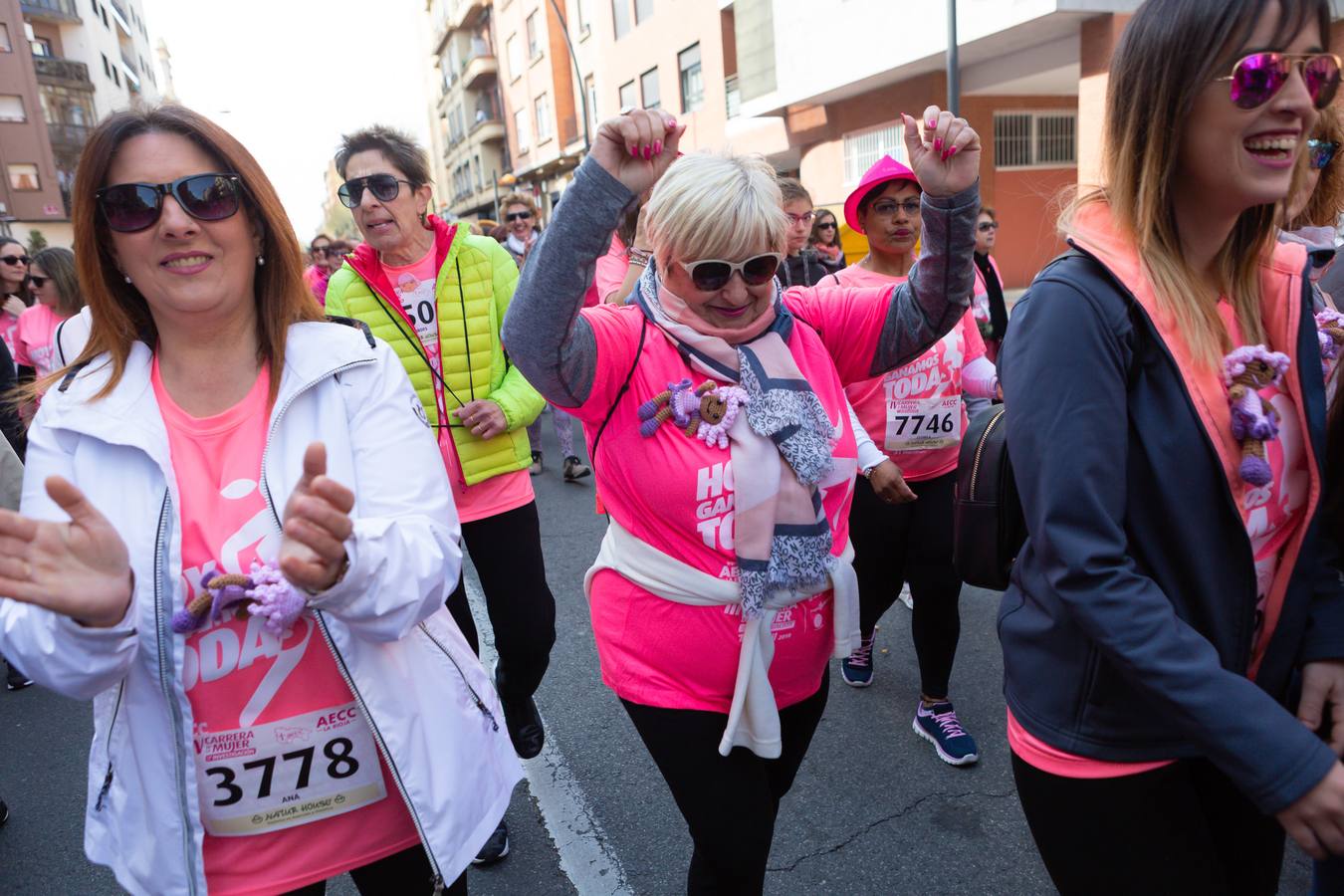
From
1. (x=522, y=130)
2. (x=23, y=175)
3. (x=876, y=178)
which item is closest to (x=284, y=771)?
(x=876, y=178)

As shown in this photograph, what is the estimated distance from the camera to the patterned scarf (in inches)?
68.7

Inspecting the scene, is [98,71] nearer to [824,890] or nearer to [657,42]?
[657,42]

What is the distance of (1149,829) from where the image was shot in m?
1.36

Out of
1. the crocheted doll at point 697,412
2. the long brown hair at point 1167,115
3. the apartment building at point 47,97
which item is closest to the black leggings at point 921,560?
the crocheted doll at point 697,412

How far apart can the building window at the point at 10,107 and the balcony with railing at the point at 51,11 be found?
178 inches

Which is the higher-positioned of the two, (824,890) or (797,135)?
(797,135)

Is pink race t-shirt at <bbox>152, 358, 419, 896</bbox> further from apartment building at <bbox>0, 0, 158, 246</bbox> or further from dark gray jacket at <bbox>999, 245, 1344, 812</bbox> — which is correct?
apartment building at <bbox>0, 0, 158, 246</bbox>

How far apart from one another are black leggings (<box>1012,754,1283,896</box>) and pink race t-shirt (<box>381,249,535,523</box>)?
1.93 metres

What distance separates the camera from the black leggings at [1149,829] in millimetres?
1359

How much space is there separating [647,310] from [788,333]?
33 centimetres

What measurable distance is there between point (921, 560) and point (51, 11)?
52.2 meters

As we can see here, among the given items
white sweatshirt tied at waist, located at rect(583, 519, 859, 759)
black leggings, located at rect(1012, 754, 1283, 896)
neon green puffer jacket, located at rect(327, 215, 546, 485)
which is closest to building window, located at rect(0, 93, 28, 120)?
neon green puffer jacket, located at rect(327, 215, 546, 485)

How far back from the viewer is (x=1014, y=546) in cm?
164

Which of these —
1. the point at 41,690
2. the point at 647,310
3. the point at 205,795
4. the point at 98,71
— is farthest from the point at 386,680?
the point at 98,71
